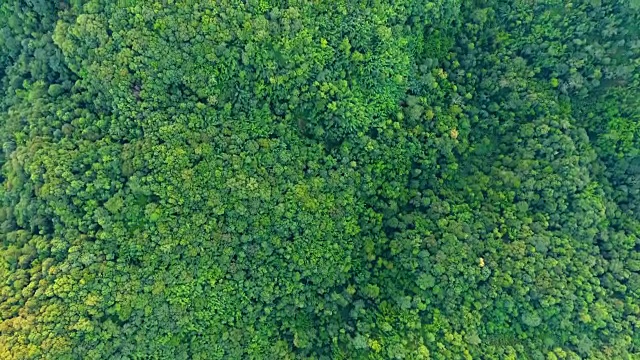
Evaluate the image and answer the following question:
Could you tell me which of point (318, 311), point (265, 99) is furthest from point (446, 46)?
point (318, 311)

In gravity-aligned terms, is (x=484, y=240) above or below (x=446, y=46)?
below

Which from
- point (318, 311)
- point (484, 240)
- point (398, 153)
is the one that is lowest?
point (318, 311)

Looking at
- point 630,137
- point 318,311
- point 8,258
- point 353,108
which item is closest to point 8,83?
point 8,258

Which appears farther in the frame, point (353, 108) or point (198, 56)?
point (353, 108)

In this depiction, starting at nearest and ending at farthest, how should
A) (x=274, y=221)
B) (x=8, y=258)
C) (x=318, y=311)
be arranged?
(x=8, y=258) → (x=274, y=221) → (x=318, y=311)

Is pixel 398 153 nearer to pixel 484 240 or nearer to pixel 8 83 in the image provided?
pixel 484 240

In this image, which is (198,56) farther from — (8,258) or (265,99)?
(8,258)

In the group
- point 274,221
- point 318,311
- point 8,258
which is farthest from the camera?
point 318,311
